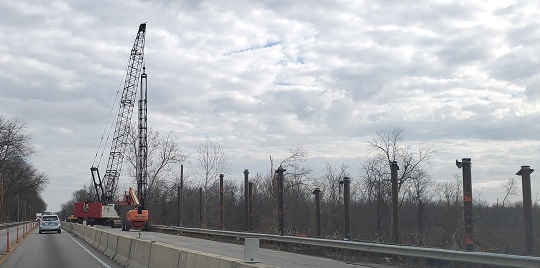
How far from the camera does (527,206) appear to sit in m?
16.9

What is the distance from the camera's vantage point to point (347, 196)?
24359 millimetres

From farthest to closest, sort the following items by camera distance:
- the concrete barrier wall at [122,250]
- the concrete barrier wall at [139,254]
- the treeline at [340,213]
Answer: the treeline at [340,213] < the concrete barrier wall at [122,250] < the concrete barrier wall at [139,254]

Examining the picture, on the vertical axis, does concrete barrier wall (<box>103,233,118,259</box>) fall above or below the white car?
above

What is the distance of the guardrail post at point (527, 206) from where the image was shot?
1644 cm

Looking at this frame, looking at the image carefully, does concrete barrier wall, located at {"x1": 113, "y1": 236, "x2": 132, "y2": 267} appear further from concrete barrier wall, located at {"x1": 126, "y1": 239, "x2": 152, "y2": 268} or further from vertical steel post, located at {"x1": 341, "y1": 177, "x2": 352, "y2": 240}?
vertical steel post, located at {"x1": 341, "y1": 177, "x2": 352, "y2": 240}

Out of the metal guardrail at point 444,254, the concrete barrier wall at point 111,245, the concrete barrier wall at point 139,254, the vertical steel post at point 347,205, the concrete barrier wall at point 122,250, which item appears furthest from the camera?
the vertical steel post at point 347,205

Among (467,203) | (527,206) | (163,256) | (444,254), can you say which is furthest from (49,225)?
(527,206)

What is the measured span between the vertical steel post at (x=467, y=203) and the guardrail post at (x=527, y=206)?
4.99 ft

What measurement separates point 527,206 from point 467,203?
1841 millimetres

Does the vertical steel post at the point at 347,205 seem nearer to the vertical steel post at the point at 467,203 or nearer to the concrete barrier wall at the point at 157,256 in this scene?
the vertical steel post at the point at 467,203

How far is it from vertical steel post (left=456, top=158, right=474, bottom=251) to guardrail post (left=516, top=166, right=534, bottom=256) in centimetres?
152

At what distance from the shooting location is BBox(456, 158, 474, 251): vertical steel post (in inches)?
690

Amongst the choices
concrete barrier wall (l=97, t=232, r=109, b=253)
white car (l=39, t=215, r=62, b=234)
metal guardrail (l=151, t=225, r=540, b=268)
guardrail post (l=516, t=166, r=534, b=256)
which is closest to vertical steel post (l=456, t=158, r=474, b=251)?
guardrail post (l=516, t=166, r=534, b=256)

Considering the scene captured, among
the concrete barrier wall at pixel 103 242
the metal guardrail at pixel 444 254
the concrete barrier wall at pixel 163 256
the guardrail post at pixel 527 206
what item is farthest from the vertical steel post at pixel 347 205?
the concrete barrier wall at pixel 163 256
